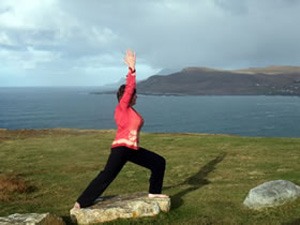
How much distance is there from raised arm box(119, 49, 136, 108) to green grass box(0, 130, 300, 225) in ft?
10.4

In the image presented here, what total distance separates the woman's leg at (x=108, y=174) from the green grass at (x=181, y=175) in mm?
960

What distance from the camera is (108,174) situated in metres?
7.70

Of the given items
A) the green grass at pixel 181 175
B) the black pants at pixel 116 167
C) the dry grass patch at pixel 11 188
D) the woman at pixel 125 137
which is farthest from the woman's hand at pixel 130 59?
the dry grass patch at pixel 11 188

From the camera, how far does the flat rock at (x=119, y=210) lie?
24.7 feet

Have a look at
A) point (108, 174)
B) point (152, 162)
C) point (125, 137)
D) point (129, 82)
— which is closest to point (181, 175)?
point (152, 162)

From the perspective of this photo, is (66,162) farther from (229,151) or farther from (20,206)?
(229,151)

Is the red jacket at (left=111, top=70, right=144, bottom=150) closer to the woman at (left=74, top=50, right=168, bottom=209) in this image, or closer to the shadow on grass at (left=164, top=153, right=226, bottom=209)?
the woman at (left=74, top=50, right=168, bottom=209)

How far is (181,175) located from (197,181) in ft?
5.67

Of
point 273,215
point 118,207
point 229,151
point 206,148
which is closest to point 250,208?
point 273,215

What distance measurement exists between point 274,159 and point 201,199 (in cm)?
1111

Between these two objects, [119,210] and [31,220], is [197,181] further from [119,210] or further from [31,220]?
[31,220]

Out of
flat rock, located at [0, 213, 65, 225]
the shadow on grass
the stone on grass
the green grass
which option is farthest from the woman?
the stone on grass

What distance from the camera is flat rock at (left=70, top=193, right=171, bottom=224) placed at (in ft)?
24.7

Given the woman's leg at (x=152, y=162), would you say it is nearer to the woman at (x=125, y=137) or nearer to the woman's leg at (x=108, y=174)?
the woman at (x=125, y=137)
